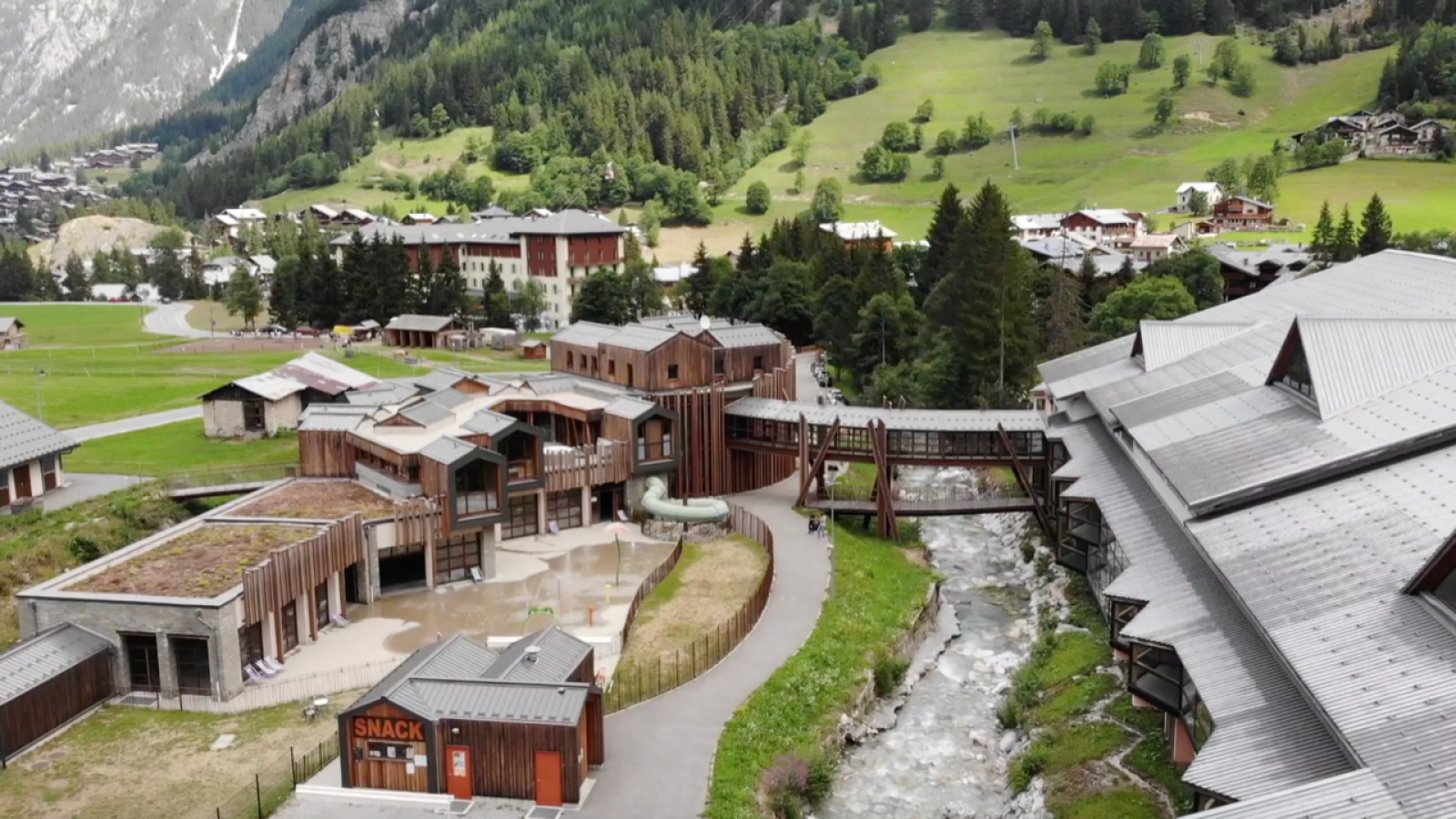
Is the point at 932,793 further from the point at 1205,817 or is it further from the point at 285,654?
the point at 285,654

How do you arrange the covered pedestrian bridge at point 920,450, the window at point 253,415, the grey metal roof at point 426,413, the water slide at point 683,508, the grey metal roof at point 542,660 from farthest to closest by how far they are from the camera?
the window at point 253,415
the covered pedestrian bridge at point 920,450
the water slide at point 683,508
the grey metal roof at point 426,413
the grey metal roof at point 542,660

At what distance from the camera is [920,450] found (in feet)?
172

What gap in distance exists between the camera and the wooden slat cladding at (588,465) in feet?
168

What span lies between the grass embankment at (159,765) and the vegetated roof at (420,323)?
2569 inches

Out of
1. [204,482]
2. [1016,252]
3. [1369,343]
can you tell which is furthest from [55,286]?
[1369,343]

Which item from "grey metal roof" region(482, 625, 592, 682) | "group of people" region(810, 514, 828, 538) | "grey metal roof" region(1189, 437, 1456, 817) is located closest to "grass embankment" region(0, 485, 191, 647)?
"grey metal roof" region(482, 625, 592, 682)

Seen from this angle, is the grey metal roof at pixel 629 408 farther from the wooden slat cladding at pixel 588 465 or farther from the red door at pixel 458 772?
the red door at pixel 458 772

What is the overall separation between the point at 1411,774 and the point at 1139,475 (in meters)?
22.9

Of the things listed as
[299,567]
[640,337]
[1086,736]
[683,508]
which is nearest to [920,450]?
[683,508]

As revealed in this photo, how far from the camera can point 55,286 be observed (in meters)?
146

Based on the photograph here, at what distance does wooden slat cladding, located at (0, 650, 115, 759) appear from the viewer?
29891 millimetres

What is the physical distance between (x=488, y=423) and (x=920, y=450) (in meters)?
19.2

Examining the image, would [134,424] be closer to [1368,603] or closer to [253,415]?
[253,415]

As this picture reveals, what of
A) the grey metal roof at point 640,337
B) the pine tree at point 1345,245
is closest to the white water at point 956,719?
the grey metal roof at point 640,337
